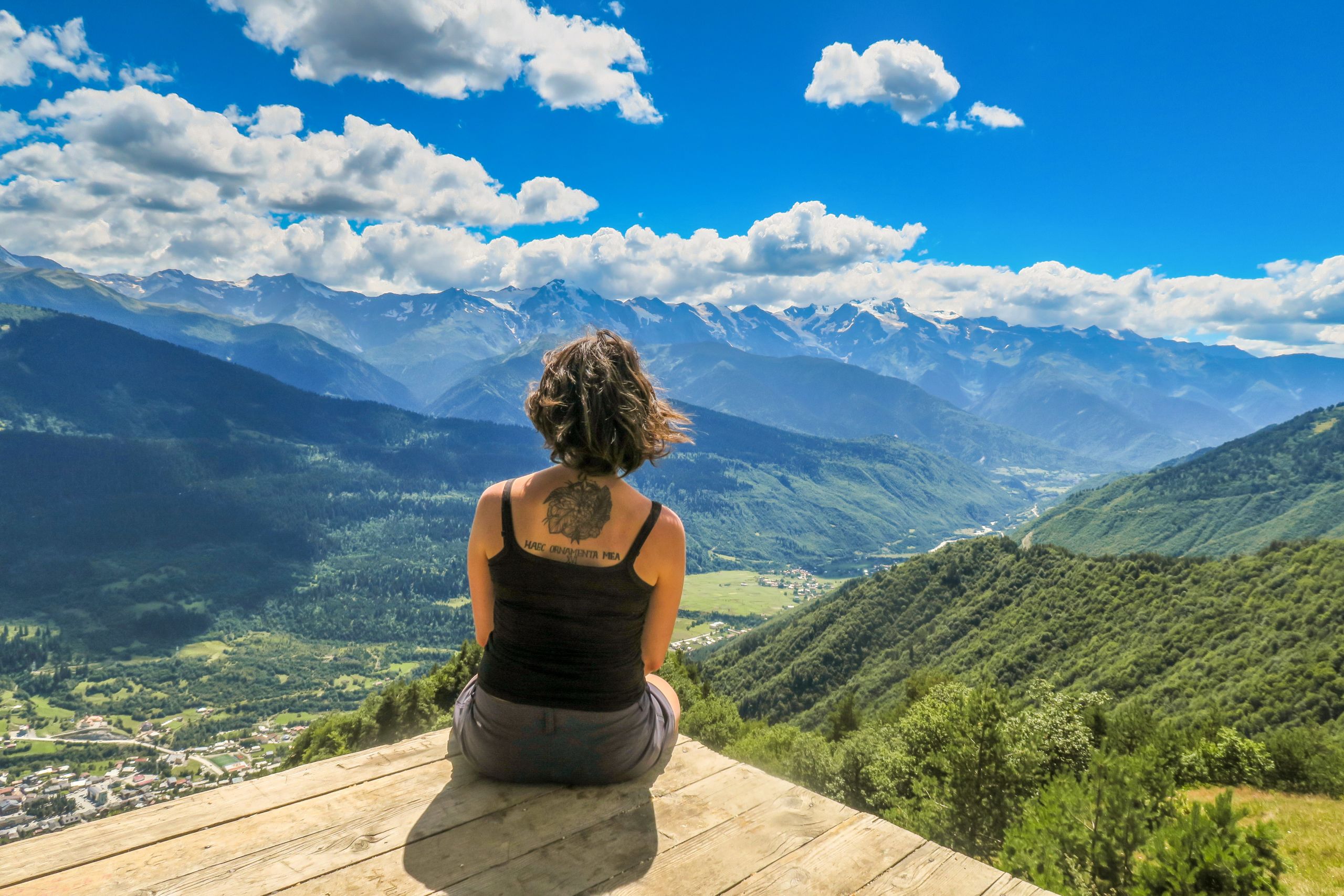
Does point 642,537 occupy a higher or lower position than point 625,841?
higher

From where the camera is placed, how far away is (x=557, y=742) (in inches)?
167

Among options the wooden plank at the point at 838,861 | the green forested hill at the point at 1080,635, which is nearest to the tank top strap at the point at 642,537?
the wooden plank at the point at 838,861

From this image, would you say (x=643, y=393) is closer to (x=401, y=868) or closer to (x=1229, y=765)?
(x=401, y=868)

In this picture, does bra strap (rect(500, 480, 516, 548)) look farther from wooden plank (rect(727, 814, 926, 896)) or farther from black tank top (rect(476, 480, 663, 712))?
wooden plank (rect(727, 814, 926, 896))

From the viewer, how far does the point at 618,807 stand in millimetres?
4281

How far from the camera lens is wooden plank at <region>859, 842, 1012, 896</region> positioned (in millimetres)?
3566

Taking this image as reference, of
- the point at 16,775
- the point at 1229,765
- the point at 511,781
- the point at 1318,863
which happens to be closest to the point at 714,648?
the point at 16,775

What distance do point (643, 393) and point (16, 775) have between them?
452 feet

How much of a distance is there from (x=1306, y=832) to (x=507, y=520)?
24192 mm

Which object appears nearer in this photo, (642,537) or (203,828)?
(203,828)

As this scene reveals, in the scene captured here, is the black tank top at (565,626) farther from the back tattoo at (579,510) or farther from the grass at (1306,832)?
the grass at (1306,832)

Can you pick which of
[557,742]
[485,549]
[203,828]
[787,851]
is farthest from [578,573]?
[203,828]

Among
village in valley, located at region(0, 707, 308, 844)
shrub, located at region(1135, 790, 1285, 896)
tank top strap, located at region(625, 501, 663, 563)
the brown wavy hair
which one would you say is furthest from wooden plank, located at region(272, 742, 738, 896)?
village in valley, located at region(0, 707, 308, 844)

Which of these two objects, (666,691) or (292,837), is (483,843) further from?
(666,691)
